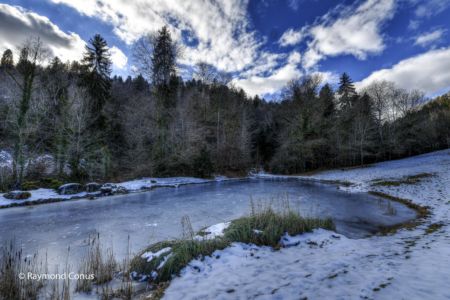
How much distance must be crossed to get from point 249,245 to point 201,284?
1.79 metres

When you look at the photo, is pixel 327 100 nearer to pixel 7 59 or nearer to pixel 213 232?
pixel 213 232

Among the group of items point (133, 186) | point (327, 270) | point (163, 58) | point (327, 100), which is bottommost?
point (327, 270)

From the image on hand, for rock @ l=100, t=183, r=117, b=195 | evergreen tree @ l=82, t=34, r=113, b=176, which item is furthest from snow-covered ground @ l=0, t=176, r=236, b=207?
evergreen tree @ l=82, t=34, r=113, b=176

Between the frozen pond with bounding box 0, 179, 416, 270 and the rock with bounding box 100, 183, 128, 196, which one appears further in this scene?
the rock with bounding box 100, 183, 128, 196

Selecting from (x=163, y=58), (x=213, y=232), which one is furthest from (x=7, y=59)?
(x=213, y=232)

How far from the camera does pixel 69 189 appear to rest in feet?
45.6

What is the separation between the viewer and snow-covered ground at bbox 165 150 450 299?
288cm

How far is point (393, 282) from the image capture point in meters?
2.95

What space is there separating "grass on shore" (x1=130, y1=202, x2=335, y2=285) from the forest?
578 inches

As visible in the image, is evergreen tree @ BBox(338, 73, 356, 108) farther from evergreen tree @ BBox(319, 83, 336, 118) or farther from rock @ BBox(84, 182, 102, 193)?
rock @ BBox(84, 182, 102, 193)

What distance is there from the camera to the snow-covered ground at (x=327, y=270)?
2.88 metres

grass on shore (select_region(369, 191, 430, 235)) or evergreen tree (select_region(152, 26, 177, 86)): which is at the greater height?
evergreen tree (select_region(152, 26, 177, 86))

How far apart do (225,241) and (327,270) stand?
7.26 ft

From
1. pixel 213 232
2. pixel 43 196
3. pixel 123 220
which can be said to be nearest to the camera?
pixel 213 232
